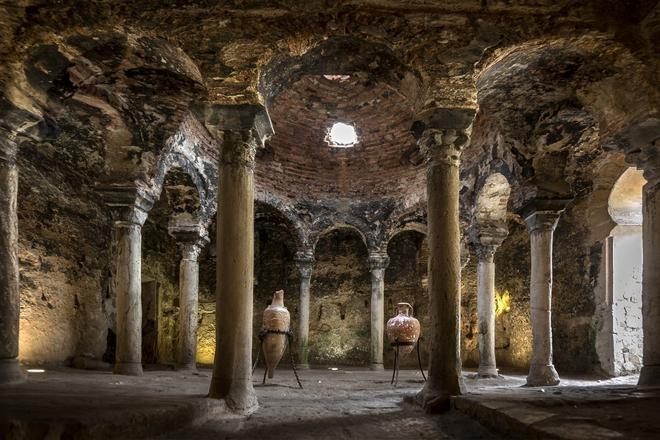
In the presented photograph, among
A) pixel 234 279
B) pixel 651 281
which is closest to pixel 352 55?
pixel 234 279

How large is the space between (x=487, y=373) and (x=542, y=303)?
294cm

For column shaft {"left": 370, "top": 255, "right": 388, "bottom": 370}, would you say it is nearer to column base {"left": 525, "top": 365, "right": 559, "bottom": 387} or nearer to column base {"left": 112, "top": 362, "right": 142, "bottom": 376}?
column base {"left": 525, "top": 365, "right": 559, "bottom": 387}

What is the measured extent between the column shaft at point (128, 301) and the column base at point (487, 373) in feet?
20.7

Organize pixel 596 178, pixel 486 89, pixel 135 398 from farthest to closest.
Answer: pixel 596 178
pixel 486 89
pixel 135 398

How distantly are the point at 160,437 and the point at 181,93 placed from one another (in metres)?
5.61

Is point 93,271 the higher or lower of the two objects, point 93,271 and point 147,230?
the lower

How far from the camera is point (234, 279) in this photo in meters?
5.84

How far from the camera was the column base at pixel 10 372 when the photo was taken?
6.00 metres

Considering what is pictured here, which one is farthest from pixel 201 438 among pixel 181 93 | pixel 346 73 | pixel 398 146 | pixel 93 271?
pixel 398 146

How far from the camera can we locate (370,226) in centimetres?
1465

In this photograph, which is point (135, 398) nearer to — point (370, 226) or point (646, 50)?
point (646, 50)

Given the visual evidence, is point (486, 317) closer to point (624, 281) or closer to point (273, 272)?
point (624, 281)

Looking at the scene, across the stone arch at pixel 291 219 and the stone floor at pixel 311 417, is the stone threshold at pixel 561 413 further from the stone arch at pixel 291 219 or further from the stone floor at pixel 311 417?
the stone arch at pixel 291 219

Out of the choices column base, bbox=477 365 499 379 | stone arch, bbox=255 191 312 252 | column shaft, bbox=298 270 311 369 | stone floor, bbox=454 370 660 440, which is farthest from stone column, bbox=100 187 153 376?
column base, bbox=477 365 499 379
